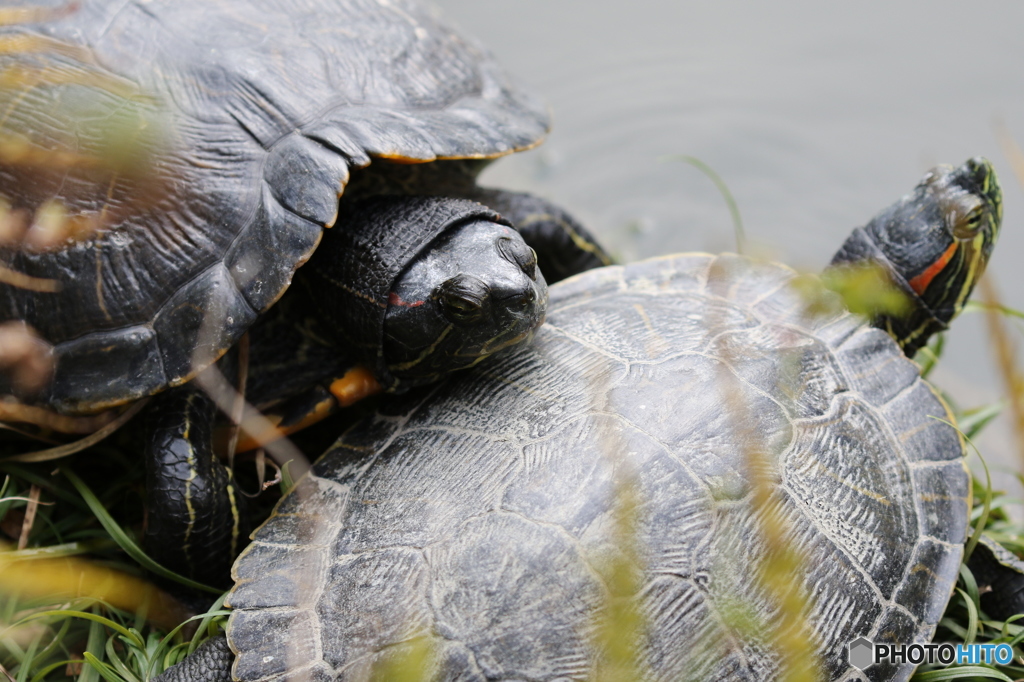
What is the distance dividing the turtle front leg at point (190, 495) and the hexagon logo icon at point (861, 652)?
1.87 m

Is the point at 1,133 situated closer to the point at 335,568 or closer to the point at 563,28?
the point at 335,568

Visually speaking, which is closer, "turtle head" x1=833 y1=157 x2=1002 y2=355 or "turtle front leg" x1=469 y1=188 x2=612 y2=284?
"turtle head" x1=833 y1=157 x2=1002 y2=355

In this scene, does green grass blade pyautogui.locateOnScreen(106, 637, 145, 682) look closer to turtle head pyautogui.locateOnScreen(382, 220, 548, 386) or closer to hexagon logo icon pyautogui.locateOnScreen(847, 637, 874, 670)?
turtle head pyautogui.locateOnScreen(382, 220, 548, 386)

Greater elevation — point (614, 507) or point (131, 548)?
point (614, 507)

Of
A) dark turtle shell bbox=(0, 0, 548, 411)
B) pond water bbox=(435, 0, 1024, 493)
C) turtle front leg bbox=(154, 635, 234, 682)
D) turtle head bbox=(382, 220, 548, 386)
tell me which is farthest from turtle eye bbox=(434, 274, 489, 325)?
pond water bbox=(435, 0, 1024, 493)

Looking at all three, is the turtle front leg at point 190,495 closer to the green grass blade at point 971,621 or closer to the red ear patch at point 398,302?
the red ear patch at point 398,302

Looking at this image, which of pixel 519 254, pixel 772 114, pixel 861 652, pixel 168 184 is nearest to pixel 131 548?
pixel 168 184

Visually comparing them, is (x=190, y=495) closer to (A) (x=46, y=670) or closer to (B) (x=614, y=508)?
(A) (x=46, y=670)

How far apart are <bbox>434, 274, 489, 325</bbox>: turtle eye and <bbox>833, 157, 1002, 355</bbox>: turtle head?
5.32 ft

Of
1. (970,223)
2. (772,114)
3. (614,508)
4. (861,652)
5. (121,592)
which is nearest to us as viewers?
(614,508)

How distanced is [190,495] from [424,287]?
3.12 ft

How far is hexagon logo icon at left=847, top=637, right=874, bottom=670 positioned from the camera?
6.57 ft

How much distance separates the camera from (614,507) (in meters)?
1.87

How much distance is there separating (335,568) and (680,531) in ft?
3.03
